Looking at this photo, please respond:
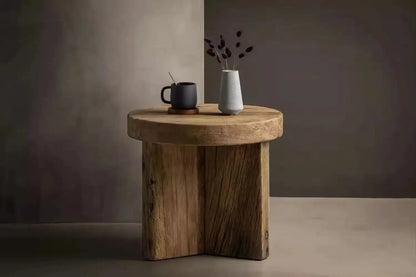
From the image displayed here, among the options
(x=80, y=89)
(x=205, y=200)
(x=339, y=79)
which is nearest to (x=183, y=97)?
(x=205, y=200)

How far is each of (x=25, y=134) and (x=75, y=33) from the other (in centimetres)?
53

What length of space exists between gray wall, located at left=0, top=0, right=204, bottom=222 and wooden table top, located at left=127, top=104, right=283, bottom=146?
0.57 meters

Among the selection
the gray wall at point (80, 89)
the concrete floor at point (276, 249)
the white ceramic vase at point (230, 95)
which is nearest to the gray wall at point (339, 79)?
the concrete floor at point (276, 249)

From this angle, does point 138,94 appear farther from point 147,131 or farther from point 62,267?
point 62,267

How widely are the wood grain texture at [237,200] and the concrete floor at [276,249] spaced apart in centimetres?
7

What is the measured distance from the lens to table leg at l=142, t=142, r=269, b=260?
314 centimetres

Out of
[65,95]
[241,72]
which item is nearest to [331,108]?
[241,72]

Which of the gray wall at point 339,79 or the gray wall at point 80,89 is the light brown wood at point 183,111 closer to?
the gray wall at point 80,89

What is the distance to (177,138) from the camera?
292 centimetres

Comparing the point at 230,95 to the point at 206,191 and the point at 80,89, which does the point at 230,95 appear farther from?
the point at 80,89

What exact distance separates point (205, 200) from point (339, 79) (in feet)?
4.46

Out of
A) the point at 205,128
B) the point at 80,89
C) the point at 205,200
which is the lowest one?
the point at 205,200

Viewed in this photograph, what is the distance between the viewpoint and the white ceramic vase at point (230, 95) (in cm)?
315

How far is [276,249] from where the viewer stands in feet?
11.0
